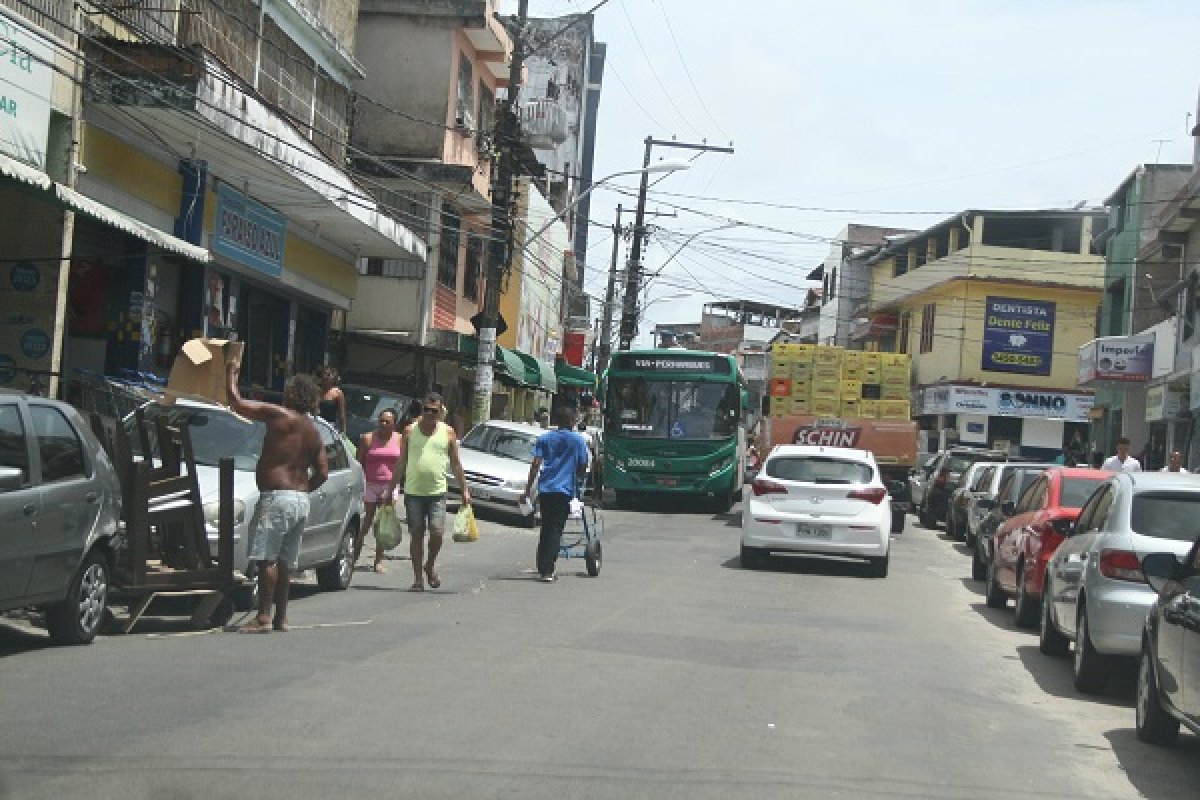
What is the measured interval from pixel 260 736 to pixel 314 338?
84.7ft

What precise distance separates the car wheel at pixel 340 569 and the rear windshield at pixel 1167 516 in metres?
7.06

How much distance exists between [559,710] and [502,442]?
18.2 m

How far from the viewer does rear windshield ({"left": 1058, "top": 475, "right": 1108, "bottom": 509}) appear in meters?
15.8

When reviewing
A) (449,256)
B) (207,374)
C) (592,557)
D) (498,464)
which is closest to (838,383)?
(449,256)

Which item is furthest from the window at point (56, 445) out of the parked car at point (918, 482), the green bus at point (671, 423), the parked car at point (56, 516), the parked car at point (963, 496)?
the parked car at point (918, 482)

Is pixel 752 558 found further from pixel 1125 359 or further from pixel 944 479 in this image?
pixel 1125 359

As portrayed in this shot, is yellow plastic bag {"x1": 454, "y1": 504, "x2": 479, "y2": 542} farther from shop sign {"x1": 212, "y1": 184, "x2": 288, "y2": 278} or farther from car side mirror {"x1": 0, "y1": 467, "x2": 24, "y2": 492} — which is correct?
shop sign {"x1": 212, "y1": 184, "x2": 288, "y2": 278}

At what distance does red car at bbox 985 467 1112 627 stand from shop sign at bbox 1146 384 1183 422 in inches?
737

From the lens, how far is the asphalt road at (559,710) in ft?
23.0

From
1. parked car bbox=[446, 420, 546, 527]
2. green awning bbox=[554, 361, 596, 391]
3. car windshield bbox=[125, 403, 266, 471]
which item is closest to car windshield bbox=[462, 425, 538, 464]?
parked car bbox=[446, 420, 546, 527]

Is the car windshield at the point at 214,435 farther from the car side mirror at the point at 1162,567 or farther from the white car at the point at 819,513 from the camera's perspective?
the white car at the point at 819,513

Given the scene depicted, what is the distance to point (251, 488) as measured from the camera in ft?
41.0

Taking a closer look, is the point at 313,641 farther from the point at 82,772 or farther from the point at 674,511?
the point at 674,511

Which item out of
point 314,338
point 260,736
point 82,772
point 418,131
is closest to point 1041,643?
point 260,736
